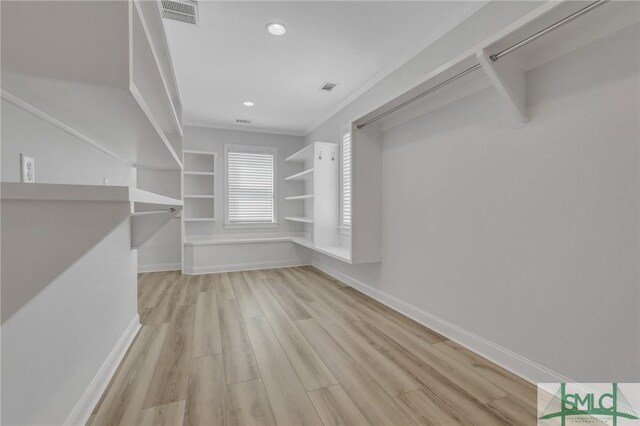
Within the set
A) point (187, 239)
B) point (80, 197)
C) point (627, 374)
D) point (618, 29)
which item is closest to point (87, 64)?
point (80, 197)

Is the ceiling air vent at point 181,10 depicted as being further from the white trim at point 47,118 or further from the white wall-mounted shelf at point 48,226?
the white wall-mounted shelf at point 48,226

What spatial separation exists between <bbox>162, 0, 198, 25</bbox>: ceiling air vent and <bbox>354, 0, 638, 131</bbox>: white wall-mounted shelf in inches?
64.4

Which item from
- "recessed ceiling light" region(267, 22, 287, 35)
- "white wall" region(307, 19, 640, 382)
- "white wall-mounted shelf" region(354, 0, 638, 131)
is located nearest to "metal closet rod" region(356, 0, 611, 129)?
"white wall-mounted shelf" region(354, 0, 638, 131)

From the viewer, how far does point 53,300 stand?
1238mm

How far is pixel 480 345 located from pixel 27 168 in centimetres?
265

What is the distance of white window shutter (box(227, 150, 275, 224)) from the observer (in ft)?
18.0

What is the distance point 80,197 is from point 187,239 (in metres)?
4.86

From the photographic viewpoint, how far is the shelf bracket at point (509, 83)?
5.55 feet

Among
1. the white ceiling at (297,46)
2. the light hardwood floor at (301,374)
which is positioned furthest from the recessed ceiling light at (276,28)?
the light hardwood floor at (301,374)

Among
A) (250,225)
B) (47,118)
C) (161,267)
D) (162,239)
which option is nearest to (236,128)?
(250,225)

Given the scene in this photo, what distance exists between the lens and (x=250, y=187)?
5602 millimetres

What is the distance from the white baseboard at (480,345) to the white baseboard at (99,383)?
2.33m

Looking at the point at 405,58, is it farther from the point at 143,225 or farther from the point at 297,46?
the point at 143,225

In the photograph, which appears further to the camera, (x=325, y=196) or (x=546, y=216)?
(x=325, y=196)
